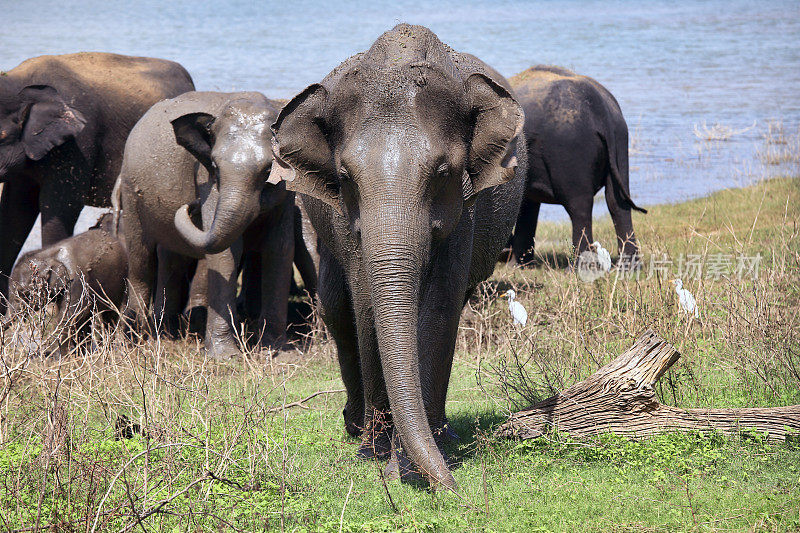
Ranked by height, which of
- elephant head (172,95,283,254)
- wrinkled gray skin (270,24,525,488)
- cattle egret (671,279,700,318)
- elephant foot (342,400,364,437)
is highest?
wrinkled gray skin (270,24,525,488)

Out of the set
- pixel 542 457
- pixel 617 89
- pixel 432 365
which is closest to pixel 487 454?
pixel 542 457

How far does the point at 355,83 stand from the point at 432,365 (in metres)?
1.57

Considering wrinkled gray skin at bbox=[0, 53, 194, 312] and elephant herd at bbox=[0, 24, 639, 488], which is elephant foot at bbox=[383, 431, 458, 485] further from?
wrinkled gray skin at bbox=[0, 53, 194, 312]

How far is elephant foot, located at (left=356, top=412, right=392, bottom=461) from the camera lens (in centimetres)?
618

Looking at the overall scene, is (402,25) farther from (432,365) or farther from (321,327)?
(321,327)

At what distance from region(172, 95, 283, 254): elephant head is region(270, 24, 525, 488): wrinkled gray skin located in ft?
11.5

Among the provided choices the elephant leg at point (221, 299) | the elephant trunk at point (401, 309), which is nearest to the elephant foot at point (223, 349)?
the elephant leg at point (221, 299)

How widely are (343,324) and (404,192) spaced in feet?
5.21

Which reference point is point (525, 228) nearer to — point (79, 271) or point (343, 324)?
point (79, 271)

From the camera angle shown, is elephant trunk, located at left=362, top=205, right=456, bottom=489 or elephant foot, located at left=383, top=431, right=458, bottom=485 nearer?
elephant trunk, located at left=362, top=205, right=456, bottom=489

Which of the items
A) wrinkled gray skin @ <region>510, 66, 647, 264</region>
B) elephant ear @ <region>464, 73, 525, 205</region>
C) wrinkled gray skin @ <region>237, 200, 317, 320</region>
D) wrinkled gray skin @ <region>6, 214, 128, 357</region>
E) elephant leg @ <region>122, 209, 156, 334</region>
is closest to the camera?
elephant ear @ <region>464, 73, 525, 205</region>

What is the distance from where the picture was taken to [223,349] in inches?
402

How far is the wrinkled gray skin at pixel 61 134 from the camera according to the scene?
13.1m

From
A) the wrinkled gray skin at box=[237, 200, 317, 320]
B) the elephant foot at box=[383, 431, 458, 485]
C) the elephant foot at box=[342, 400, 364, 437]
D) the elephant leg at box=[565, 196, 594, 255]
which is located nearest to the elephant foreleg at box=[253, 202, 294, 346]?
the wrinkled gray skin at box=[237, 200, 317, 320]
